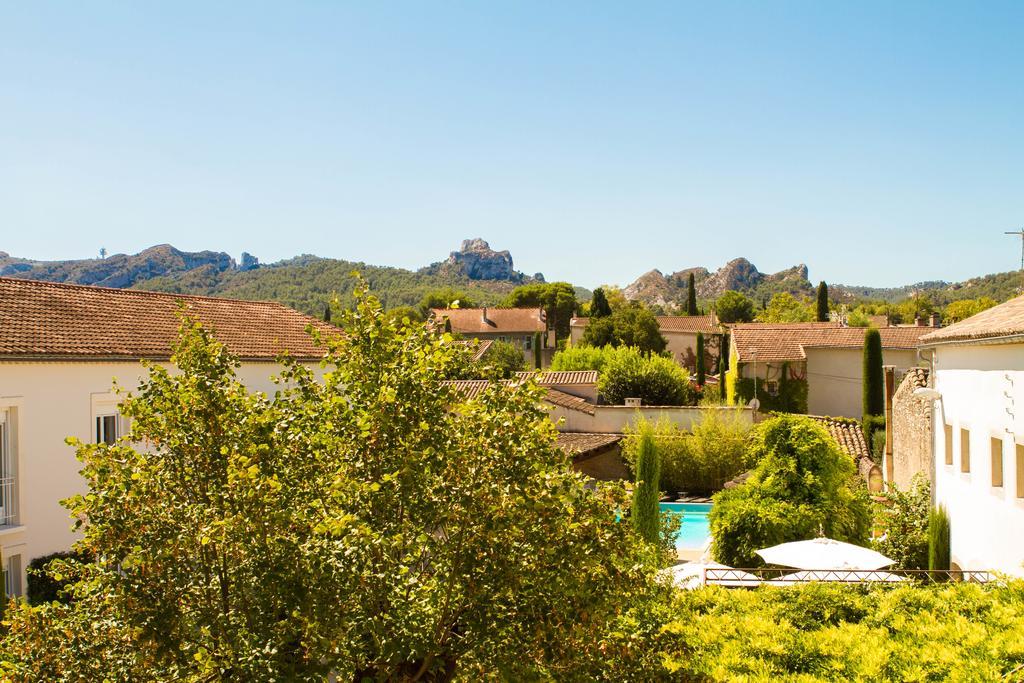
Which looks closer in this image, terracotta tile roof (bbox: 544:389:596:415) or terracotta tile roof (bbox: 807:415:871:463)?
terracotta tile roof (bbox: 807:415:871:463)

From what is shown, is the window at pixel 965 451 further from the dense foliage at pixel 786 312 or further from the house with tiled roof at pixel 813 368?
the dense foliage at pixel 786 312

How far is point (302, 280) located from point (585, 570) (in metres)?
156

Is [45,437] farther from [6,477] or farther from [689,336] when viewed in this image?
[689,336]

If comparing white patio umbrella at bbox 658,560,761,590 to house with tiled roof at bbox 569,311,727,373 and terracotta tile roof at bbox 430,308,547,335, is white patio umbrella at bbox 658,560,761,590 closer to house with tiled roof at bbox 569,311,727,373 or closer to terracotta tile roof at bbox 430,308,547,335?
house with tiled roof at bbox 569,311,727,373

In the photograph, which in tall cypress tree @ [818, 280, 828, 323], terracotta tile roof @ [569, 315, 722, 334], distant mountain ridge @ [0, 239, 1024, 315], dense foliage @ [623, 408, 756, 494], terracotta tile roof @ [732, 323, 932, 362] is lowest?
dense foliage @ [623, 408, 756, 494]

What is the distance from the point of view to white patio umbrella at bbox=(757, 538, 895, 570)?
50.9ft

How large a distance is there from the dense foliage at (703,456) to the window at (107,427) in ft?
62.6

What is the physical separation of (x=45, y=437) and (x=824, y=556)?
1465 centimetres

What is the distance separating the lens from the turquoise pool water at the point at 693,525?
28.5 metres

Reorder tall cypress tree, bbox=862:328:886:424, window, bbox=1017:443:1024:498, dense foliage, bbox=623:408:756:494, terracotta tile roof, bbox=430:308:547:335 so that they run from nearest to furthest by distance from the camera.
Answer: window, bbox=1017:443:1024:498
dense foliage, bbox=623:408:756:494
tall cypress tree, bbox=862:328:886:424
terracotta tile roof, bbox=430:308:547:335

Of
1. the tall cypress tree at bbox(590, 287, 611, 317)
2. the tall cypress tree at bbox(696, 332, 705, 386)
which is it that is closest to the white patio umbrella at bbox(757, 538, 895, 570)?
the tall cypress tree at bbox(696, 332, 705, 386)

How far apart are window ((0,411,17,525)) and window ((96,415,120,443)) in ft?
6.34

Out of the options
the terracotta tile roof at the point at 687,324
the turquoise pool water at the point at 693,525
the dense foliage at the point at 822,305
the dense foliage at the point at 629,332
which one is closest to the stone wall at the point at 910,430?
the turquoise pool water at the point at 693,525

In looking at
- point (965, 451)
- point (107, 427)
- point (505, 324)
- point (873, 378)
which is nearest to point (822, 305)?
point (505, 324)
